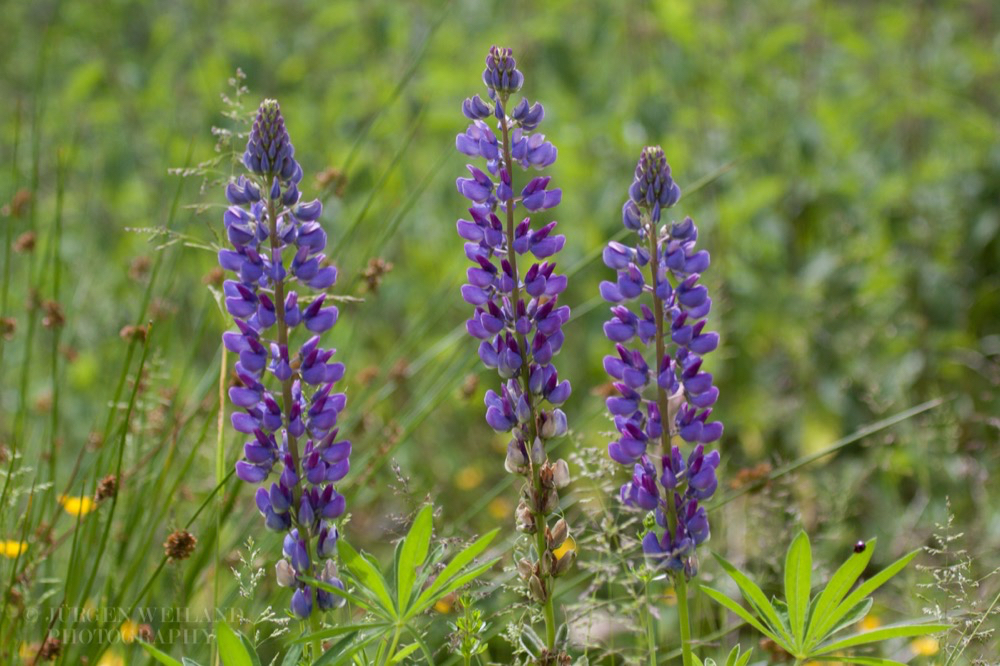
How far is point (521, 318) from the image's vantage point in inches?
64.7

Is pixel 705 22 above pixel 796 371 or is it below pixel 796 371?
above

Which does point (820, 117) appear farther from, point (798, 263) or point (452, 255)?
point (452, 255)

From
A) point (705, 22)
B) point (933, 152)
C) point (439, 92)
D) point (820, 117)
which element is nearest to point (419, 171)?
point (439, 92)

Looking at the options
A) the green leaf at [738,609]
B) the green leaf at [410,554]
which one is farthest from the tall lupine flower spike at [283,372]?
the green leaf at [738,609]

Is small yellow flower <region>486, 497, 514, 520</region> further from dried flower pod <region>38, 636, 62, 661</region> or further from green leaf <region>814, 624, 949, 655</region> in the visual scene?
green leaf <region>814, 624, 949, 655</region>

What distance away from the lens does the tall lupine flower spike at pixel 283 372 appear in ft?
5.14

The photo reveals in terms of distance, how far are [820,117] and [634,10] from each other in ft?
3.29

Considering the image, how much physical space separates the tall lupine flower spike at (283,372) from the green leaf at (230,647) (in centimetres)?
12

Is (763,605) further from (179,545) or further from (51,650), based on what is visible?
(51,650)

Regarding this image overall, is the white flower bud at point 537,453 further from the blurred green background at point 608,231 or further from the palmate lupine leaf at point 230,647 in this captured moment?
the blurred green background at point 608,231

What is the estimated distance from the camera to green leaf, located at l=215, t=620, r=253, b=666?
1442 millimetres

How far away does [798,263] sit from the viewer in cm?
462

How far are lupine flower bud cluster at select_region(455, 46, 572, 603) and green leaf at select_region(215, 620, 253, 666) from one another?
1.40 ft

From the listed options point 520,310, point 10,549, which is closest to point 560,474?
point 520,310
